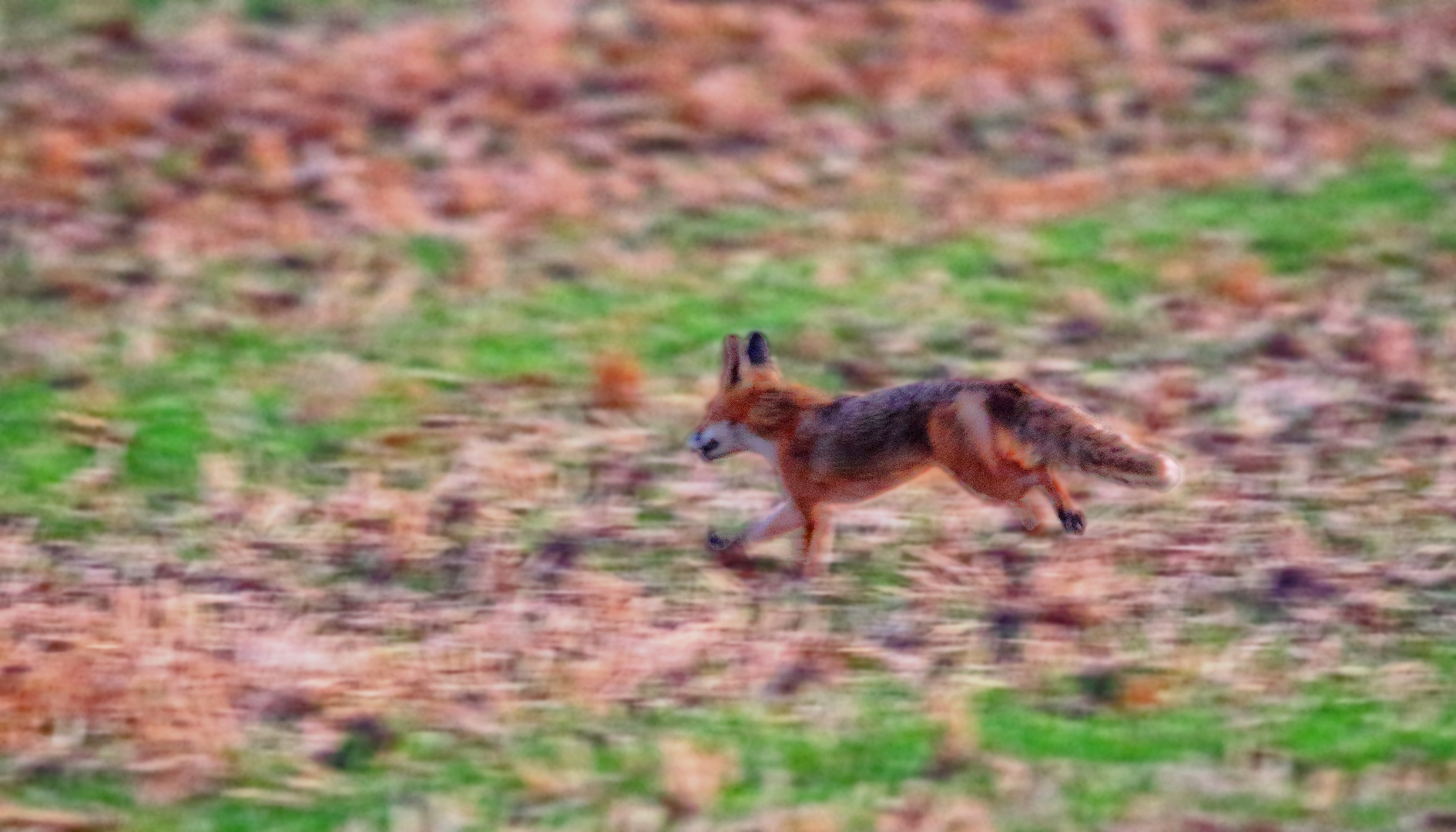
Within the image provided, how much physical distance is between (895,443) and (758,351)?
703mm

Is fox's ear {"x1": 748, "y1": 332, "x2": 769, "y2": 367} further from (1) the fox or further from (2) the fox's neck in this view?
(2) the fox's neck

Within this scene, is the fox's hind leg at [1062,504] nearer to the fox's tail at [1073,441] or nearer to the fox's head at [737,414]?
the fox's tail at [1073,441]

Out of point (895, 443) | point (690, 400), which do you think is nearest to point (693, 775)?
point (895, 443)

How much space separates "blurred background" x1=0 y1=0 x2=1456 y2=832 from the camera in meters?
5.30

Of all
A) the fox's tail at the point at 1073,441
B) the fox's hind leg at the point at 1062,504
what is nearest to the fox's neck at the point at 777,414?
the fox's tail at the point at 1073,441

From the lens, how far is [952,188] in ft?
35.0

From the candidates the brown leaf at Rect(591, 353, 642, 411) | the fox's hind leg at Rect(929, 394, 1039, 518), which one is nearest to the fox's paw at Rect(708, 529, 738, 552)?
the fox's hind leg at Rect(929, 394, 1039, 518)

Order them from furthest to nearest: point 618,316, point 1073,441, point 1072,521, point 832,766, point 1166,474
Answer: point 618,316, point 1072,521, point 1073,441, point 1166,474, point 832,766

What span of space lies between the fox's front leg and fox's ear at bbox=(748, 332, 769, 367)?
1.54 ft

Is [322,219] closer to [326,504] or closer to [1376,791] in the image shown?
[326,504]

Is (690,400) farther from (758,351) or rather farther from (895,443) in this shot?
(895,443)

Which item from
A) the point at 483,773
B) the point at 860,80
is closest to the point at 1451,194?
the point at 860,80

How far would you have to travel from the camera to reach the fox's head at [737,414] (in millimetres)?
6207

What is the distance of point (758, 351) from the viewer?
6430 millimetres
